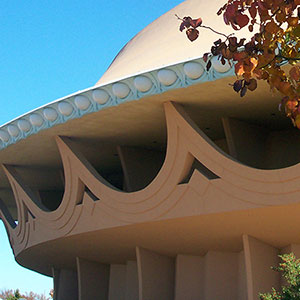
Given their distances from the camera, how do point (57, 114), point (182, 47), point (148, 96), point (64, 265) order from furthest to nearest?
point (64, 265) → point (182, 47) → point (57, 114) → point (148, 96)

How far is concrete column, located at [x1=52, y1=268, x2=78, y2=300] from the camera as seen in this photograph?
90.3 ft

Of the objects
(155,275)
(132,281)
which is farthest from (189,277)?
(132,281)

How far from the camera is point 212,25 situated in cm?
1969

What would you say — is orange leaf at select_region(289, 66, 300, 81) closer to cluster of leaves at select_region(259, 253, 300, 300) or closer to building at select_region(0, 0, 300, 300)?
cluster of leaves at select_region(259, 253, 300, 300)

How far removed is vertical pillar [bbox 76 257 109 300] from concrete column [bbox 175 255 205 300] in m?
4.70

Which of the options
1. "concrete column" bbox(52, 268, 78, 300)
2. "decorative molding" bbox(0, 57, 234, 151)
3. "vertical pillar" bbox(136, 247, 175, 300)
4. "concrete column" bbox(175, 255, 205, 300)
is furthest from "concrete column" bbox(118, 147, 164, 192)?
"concrete column" bbox(52, 268, 78, 300)

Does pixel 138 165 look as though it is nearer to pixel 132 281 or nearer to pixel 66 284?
pixel 132 281

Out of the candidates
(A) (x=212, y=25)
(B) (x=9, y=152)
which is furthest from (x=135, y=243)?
(A) (x=212, y=25)

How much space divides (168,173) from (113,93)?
255 centimetres

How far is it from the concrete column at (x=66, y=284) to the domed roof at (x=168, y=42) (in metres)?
9.23

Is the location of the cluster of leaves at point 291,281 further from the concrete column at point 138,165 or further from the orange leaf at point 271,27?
the orange leaf at point 271,27

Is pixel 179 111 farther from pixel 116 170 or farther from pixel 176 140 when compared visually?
pixel 116 170

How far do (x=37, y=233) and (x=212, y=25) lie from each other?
8607 millimetres

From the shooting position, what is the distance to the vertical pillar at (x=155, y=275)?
2028cm
